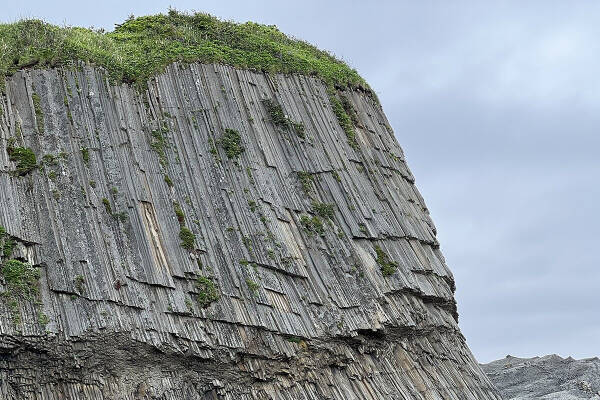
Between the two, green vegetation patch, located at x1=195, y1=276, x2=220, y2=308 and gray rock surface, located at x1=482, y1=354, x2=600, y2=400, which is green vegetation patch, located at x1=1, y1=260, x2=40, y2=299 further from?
gray rock surface, located at x1=482, y1=354, x2=600, y2=400

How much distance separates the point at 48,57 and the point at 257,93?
28.4ft

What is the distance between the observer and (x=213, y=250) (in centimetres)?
2697

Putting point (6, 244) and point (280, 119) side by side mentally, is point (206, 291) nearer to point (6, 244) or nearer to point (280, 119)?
point (6, 244)

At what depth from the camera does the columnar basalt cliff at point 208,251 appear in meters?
22.8

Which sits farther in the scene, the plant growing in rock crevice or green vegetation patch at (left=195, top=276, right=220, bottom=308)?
the plant growing in rock crevice

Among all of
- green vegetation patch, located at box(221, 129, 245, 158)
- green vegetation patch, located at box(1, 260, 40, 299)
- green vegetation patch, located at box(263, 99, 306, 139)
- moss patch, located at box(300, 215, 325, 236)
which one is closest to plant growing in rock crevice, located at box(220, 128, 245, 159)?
green vegetation patch, located at box(221, 129, 245, 158)

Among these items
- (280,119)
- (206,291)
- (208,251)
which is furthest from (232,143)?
(206,291)

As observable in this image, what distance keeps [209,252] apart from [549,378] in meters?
32.8

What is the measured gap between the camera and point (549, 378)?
171 feet

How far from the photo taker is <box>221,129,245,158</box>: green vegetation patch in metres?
30.5

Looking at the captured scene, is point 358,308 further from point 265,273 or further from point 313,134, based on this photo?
point 313,134

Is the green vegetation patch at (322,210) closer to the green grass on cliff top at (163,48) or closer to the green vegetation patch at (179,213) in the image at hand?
the green vegetation patch at (179,213)

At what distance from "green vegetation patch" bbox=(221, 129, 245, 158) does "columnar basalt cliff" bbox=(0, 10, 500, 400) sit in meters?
0.06

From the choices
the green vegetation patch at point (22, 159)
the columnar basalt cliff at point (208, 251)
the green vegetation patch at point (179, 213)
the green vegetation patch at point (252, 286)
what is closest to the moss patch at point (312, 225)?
the columnar basalt cliff at point (208, 251)
